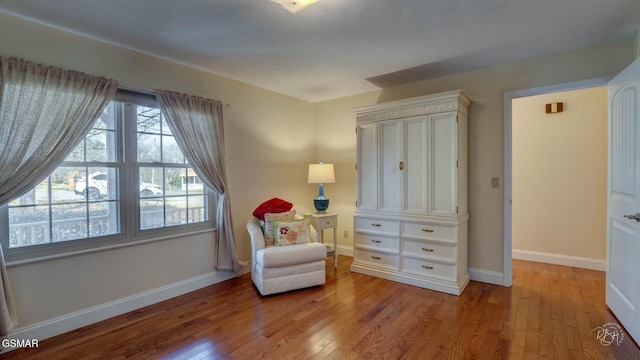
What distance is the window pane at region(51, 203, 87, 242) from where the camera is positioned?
93.5 inches

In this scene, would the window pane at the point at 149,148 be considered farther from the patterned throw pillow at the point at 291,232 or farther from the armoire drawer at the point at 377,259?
the armoire drawer at the point at 377,259

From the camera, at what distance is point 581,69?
2826mm

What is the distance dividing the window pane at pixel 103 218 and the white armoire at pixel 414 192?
8.30 ft

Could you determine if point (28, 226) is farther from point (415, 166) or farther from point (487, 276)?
point (487, 276)

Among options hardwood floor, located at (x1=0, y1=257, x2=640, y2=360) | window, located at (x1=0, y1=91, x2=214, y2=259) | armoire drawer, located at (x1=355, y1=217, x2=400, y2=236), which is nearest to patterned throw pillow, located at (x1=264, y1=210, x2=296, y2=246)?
hardwood floor, located at (x1=0, y1=257, x2=640, y2=360)

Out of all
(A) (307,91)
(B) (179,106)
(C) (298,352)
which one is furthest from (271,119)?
(C) (298,352)

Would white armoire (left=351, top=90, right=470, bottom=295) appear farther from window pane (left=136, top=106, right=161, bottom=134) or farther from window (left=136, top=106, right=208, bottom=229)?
window pane (left=136, top=106, right=161, bottom=134)

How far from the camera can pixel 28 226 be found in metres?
2.26

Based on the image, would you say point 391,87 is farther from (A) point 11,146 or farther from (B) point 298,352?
(A) point 11,146

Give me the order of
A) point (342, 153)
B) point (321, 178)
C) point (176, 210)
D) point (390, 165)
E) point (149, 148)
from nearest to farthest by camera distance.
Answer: point (149, 148), point (176, 210), point (390, 165), point (321, 178), point (342, 153)

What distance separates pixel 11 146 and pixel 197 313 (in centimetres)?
187

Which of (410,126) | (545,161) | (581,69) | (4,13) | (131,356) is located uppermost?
(4,13)

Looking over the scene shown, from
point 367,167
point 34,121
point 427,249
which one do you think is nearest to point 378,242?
point 427,249

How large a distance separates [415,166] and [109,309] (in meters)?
3.22
